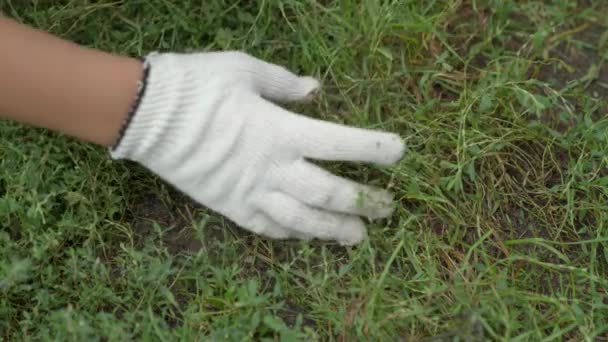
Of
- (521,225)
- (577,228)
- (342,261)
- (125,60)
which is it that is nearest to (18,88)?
(125,60)

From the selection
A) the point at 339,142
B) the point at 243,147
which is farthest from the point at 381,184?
the point at 243,147

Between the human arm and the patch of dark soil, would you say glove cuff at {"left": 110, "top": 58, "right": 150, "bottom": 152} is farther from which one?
the patch of dark soil

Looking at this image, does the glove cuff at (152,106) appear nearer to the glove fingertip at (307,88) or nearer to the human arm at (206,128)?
the human arm at (206,128)

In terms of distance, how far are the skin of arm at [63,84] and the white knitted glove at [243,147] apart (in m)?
0.05

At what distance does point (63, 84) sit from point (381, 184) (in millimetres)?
803

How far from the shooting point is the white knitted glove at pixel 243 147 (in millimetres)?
1698

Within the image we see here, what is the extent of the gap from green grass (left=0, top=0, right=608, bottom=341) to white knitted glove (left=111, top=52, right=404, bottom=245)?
0.34ft

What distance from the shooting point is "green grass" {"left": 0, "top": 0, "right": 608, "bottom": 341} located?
1.71 m

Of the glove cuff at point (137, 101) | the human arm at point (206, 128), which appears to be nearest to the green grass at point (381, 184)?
the human arm at point (206, 128)

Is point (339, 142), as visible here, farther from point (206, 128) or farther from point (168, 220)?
point (168, 220)

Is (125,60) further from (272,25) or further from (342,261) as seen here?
(342,261)

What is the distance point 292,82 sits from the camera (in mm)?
1860

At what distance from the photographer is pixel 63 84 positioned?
1679mm

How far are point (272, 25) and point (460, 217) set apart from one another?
29.8 inches
